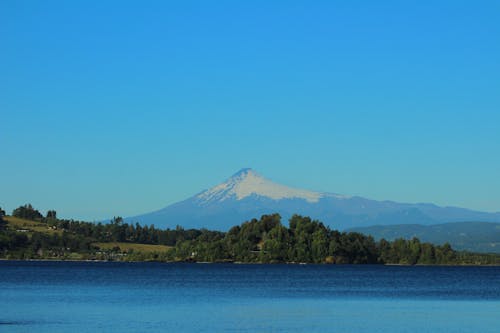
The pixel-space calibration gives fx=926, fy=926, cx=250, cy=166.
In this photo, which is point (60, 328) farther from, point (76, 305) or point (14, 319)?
point (76, 305)

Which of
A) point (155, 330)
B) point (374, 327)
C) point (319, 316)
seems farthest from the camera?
point (319, 316)

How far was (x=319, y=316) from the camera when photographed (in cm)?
8388

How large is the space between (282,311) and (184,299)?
20.2 meters

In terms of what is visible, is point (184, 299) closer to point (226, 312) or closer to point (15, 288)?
point (226, 312)

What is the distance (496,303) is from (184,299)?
119 ft

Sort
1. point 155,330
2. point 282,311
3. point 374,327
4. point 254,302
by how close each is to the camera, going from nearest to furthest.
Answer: point 155,330 → point 374,327 → point 282,311 → point 254,302

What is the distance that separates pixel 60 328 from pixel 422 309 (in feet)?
133

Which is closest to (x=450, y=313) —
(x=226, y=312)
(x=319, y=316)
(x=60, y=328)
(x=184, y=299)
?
(x=319, y=316)

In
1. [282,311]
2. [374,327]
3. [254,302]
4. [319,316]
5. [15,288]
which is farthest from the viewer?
[15,288]

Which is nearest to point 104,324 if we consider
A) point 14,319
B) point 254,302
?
point 14,319

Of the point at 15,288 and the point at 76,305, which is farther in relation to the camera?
the point at 15,288

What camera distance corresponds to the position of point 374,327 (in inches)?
2899

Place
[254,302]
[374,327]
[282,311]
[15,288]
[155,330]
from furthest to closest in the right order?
[15,288], [254,302], [282,311], [374,327], [155,330]

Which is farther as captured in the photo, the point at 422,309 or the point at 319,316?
the point at 422,309
